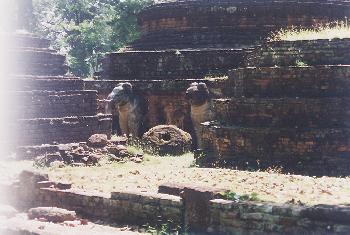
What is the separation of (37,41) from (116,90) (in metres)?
7.72

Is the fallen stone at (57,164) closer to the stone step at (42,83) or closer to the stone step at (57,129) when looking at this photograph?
the stone step at (57,129)

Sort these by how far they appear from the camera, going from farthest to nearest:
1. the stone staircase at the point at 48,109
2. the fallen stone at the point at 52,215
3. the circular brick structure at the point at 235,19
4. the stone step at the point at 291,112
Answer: the circular brick structure at the point at 235,19, the stone staircase at the point at 48,109, the stone step at the point at 291,112, the fallen stone at the point at 52,215

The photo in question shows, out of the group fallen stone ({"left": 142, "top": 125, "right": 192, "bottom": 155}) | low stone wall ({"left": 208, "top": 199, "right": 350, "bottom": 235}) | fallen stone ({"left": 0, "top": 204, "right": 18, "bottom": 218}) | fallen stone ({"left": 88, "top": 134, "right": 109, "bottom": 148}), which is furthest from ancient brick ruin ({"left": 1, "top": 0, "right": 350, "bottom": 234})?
fallen stone ({"left": 142, "top": 125, "right": 192, "bottom": 155})

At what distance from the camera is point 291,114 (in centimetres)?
1007

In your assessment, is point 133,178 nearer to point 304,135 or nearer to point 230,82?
point 304,135

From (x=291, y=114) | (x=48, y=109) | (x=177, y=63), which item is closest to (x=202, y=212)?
(x=291, y=114)

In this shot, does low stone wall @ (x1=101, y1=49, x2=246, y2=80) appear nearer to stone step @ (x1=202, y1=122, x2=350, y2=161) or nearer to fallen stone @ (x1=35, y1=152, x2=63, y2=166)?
fallen stone @ (x1=35, y1=152, x2=63, y2=166)

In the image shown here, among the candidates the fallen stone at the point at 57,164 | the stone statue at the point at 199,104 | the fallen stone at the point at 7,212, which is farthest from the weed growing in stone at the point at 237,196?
the stone statue at the point at 199,104

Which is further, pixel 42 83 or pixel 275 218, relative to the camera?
pixel 42 83

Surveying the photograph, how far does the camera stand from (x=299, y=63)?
34.2 feet

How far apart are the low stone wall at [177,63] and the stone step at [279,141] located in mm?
5630

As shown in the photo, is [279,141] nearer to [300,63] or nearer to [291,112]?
[291,112]

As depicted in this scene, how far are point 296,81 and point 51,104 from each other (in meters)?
8.50

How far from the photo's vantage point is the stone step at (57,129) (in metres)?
14.9
